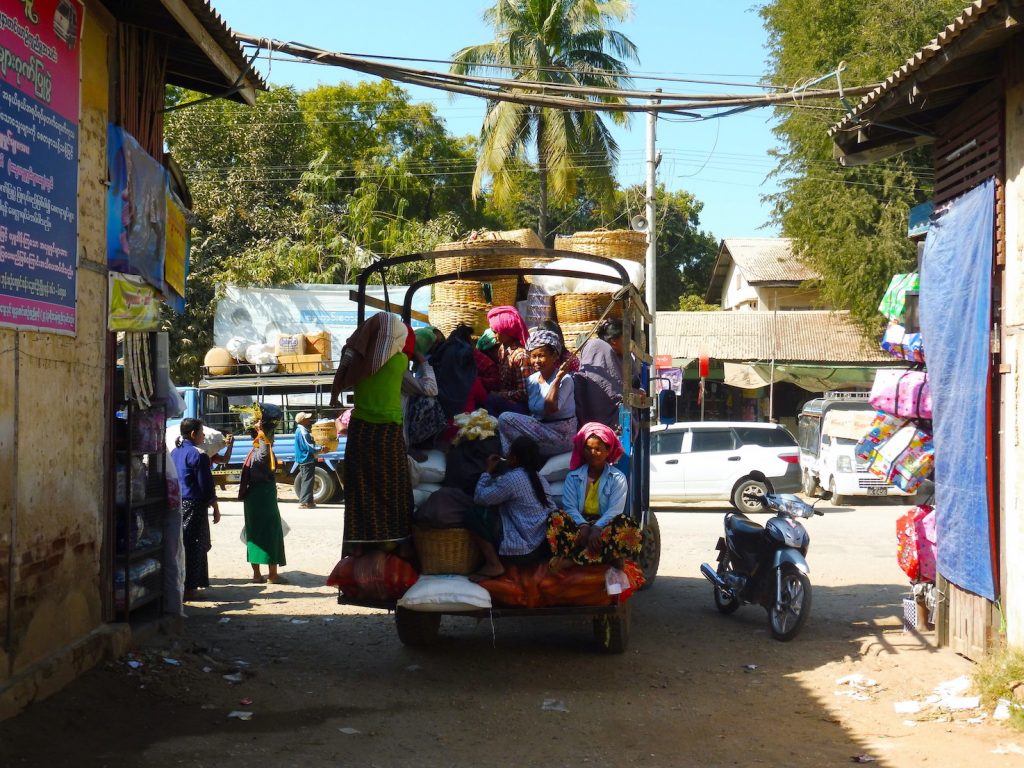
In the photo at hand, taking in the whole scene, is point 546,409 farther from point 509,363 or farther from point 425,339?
point 425,339

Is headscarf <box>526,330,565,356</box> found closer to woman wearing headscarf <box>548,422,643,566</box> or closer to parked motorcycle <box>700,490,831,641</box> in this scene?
woman wearing headscarf <box>548,422,643,566</box>

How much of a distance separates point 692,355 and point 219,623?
23473 mm

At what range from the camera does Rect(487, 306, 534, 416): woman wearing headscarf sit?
27.1 ft

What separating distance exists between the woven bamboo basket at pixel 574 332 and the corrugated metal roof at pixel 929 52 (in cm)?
277

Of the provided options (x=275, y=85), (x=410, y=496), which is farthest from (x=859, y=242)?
(x=410, y=496)

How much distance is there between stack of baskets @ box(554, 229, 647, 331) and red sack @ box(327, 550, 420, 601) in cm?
313

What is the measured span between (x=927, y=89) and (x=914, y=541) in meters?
3.45

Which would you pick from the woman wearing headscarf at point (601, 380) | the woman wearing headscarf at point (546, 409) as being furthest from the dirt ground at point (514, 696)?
the woman wearing headscarf at point (601, 380)

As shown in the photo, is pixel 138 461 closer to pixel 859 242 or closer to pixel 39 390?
pixel 39 390

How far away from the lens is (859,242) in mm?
27203

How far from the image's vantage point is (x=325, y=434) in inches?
747

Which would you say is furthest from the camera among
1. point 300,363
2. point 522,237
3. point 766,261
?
point 766,261

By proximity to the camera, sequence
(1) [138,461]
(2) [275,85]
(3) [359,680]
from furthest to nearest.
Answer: (2) [275,85], (1) [138,461], (3) [359,680]

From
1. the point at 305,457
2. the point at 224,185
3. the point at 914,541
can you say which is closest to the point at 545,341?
the point at 914,541
